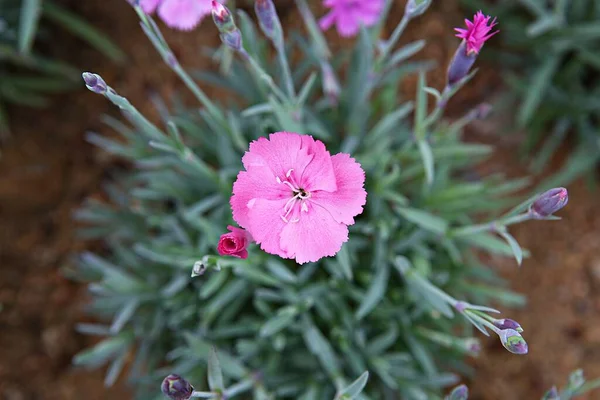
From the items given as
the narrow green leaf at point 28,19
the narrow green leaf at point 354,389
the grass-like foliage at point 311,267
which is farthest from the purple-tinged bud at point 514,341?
the narrow green leaf at point 28,19

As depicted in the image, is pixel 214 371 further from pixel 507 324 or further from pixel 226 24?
pixel 226 24

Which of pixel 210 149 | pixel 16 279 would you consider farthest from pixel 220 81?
pixel 16 279

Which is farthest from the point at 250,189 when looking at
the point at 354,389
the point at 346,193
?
the point at 354,389

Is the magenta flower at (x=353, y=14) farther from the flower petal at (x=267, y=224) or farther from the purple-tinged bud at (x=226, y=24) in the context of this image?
the flower petal at (x=267, y=224)

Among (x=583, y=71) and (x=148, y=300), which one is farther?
(x=583, y=71)

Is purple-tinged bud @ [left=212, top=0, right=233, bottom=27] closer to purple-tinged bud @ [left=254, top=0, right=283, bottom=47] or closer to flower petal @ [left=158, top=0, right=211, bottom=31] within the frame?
purple-tinged bud @ [left=254, top=0, right=283, bottom=47]

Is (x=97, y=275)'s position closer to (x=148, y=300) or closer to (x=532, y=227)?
(x=148, y=300)
